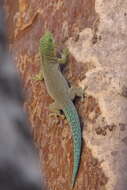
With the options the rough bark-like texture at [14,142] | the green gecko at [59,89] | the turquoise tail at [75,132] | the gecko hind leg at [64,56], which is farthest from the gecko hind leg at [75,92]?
the rough bark-like texture at [14,142]

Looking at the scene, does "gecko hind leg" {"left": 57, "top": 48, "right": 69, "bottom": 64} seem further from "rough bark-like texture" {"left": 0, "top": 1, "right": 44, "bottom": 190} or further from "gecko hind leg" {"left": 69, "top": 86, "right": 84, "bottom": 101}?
"rough bark-like texture" {"left": 0, "top": 1, "right": 44, "bottom": 190}

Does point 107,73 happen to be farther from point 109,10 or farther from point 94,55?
point 109,10

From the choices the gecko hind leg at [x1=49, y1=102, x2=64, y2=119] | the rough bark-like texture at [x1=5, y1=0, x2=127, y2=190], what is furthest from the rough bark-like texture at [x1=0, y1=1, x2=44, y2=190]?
the gecko hind leg at [x1=49, y1=102, x2=64, y2=119]

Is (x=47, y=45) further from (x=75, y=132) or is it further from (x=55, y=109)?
(x=75, y=132)

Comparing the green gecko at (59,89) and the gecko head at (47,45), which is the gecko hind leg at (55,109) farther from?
the gecko head at (47,45)

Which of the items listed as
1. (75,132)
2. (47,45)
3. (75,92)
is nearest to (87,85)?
(75,92)
